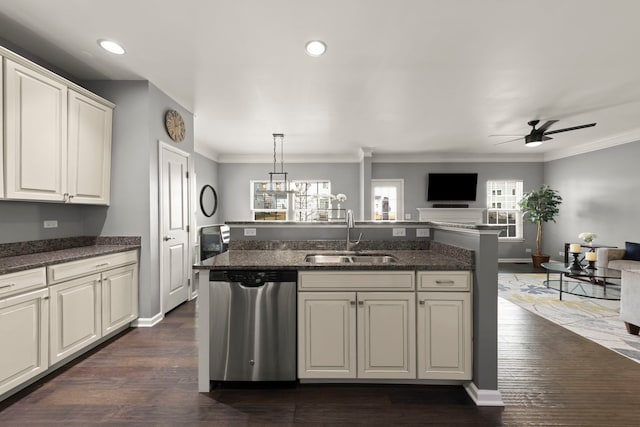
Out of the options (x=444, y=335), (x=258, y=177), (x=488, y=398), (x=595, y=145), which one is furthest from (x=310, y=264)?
(x=595, y=145)

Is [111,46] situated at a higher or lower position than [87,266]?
higher

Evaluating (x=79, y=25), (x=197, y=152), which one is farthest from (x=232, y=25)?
(x=197, y=152)

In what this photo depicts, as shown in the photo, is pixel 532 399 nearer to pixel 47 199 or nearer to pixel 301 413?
pixel 301 413

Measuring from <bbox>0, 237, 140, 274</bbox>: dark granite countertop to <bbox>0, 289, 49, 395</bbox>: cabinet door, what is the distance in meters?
0.20

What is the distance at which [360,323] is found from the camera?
2.03 meters

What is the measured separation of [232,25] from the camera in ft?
7.42

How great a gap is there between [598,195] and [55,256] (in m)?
8.68

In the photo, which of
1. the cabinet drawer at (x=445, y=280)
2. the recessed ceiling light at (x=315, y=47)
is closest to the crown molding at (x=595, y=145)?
the cabinet drawer at (x=445, y=280)

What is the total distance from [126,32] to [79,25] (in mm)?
324

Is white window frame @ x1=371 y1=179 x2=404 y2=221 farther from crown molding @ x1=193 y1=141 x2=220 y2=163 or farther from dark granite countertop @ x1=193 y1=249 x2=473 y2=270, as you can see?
dark granite countertop @ x1=193 y1=249 x2=473 y2=270

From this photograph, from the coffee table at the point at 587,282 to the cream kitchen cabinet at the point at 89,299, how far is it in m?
5.58

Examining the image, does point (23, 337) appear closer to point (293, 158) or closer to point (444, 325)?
point (444, 325)

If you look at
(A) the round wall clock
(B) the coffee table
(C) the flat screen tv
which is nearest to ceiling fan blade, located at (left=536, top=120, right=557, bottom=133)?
(B) the coffee table

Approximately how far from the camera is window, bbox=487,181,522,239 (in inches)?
294
